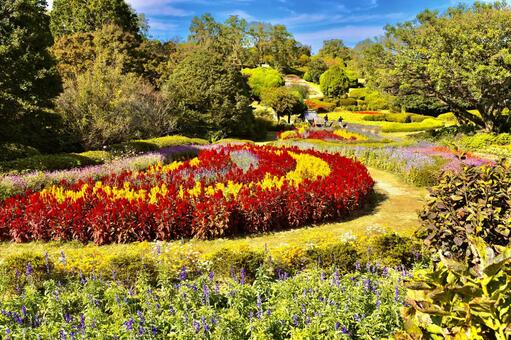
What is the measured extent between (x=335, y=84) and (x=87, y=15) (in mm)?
31390

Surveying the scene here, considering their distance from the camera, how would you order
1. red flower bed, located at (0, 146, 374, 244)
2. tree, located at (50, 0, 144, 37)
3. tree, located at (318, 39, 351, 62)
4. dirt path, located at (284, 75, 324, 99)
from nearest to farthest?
red flower bed, located at (0, 146, 374, 244) < tree, located at (50, 0, 144, 37) < dirt path, located at (284, 75, 324, 99) < tree, located at (318, 39, 351, 62)

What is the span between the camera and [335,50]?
9106cm

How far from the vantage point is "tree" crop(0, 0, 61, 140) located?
12594 millimetres

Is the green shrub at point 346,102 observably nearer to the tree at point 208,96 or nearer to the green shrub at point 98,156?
the tree at point 208,96

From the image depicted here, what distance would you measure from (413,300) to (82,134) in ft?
57.5

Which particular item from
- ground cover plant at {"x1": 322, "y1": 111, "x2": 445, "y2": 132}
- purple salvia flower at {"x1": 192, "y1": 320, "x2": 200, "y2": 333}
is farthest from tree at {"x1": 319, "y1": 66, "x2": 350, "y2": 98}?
purple salvia flower at {"x1": 192, "y1": 320, "x2": 200, "y2": 333}

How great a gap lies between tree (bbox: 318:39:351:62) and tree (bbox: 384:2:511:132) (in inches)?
2530

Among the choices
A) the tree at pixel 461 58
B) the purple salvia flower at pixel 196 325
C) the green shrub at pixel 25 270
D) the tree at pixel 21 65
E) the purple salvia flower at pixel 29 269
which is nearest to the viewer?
the purple salvia flower at pixel 196 325

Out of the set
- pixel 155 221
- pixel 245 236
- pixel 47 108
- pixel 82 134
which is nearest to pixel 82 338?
pixel 155 221

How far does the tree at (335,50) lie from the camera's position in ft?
284

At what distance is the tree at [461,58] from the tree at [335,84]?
28933 mm

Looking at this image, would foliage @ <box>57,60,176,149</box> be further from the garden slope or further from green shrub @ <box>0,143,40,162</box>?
the garden slope

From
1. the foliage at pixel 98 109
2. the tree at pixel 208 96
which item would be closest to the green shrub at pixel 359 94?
the tree at pixel 208 96

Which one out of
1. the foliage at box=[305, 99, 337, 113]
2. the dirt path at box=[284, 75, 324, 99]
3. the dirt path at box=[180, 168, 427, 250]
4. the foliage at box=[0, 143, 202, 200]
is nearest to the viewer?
the dirt path at box=[180, 168, 427, 250]
